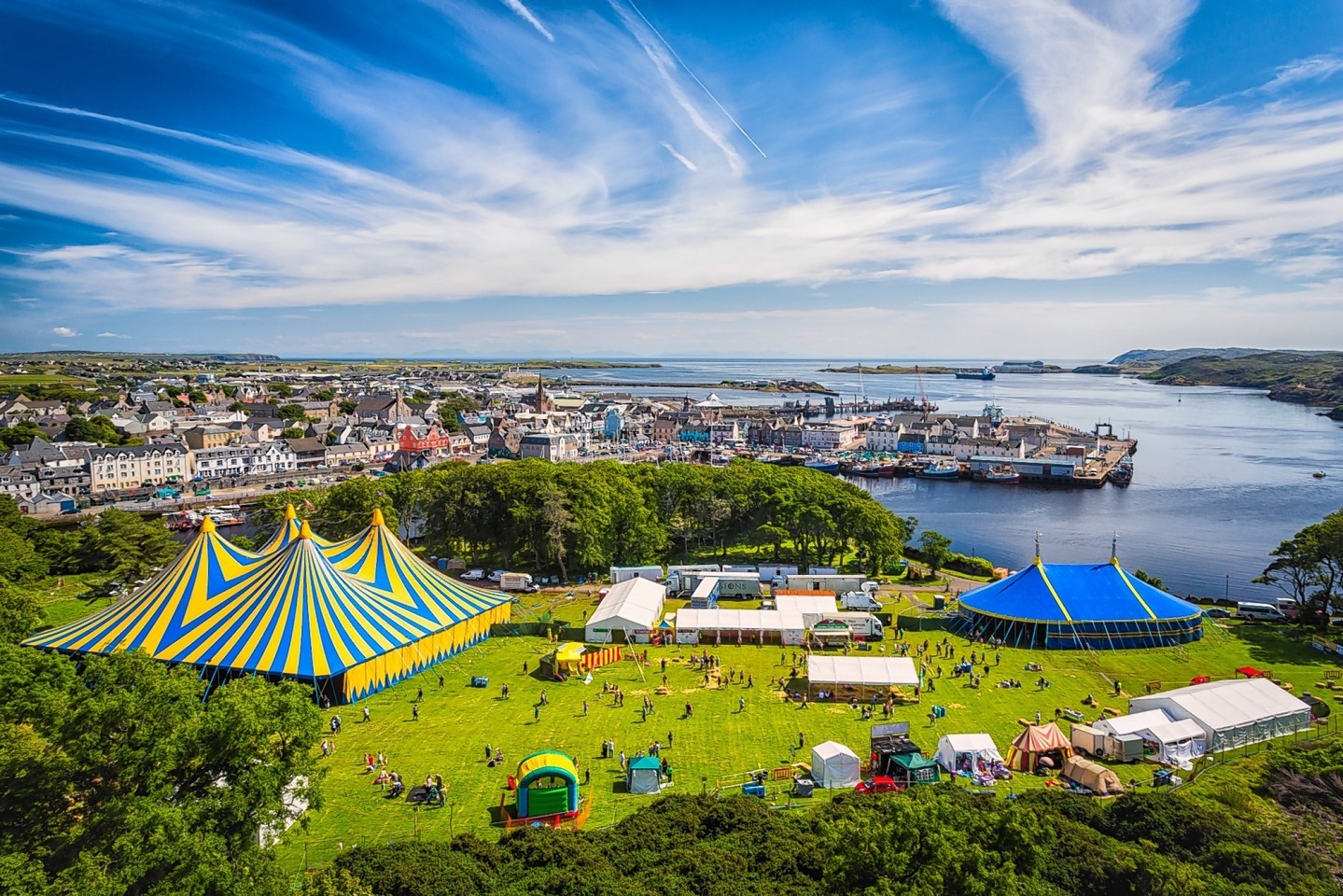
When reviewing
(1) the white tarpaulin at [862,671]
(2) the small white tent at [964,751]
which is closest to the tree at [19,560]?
(1) the white tarpaulin at [862,671]

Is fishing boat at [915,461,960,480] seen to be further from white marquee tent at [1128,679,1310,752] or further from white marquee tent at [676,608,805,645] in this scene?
white marquee tent at [1128,679,1310,752]

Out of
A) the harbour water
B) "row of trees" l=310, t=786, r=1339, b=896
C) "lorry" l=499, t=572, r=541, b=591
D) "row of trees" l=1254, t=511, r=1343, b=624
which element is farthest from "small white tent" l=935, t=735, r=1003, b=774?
the harbour water

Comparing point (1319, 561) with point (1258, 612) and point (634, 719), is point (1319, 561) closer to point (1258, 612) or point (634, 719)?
point (1258, 612)

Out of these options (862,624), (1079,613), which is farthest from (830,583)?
(1079,613)

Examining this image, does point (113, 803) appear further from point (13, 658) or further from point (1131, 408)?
point (1131, 408)

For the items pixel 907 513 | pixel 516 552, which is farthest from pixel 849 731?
pixel 907 513

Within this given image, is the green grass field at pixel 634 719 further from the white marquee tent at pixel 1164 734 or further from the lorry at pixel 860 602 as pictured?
the lorry at pixel 860 602
